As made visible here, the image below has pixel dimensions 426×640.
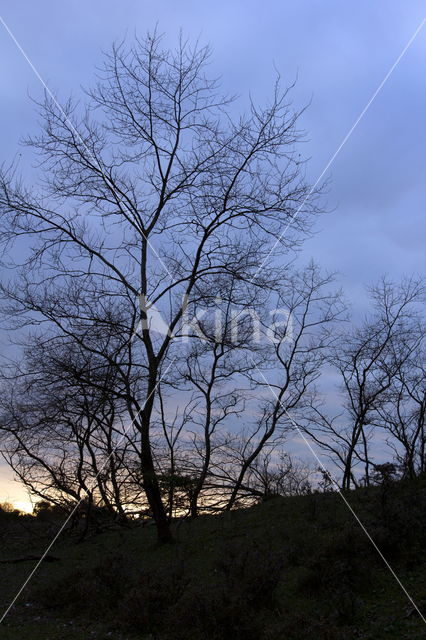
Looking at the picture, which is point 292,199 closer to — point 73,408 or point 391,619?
point 73,408

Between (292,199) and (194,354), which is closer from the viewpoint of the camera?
(292,199)

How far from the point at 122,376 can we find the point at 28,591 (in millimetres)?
4690

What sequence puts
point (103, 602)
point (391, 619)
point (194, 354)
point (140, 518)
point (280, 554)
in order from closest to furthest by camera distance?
point (391, 619) < point (103, 602) < point (280, 554) < point (194, 354) < point (140, 518)

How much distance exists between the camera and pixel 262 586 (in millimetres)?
8234

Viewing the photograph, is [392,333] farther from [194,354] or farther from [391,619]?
[391,619]

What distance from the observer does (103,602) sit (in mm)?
9086

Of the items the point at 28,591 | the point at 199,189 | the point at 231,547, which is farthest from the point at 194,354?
the point at 28,591

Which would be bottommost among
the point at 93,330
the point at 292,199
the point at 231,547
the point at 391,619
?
the point at 391,619

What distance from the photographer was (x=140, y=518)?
19.1m

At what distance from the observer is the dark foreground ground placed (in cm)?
719

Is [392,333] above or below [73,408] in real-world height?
above

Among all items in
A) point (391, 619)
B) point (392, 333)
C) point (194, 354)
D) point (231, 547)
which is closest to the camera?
point (391, 619)

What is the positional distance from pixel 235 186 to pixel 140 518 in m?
11.4

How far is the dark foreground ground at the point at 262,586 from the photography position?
7.19m
